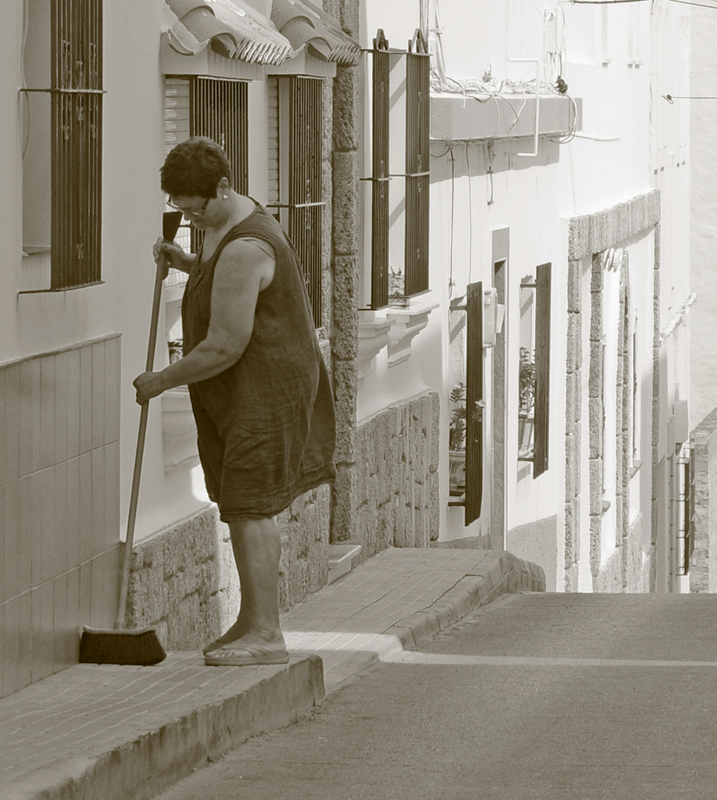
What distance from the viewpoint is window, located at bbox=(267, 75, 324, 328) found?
938cm

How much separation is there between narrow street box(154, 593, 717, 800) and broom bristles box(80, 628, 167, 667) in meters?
0.61

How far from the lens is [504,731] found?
630 centimetres

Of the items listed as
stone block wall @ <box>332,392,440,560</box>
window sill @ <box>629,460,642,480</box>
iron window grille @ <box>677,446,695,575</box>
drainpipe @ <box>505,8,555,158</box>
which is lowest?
iron window grille @ <box>677,446,695,575</box>

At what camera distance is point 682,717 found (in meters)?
6.64

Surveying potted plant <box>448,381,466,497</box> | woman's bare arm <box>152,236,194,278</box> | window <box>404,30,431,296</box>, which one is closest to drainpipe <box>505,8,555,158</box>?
potted plant <box>448,381,466,497</box>

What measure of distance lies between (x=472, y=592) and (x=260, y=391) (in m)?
4.81

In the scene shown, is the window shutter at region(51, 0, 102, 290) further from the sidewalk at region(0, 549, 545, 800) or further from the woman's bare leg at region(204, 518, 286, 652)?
the sidewalk at region(0, 549, 545, 800)

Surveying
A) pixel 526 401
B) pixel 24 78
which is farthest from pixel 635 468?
pixel 24 78

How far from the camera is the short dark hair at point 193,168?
6125mm

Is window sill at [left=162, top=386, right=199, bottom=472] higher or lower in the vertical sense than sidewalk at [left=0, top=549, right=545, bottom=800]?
higher

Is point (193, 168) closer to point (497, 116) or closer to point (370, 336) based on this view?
point (370, 336)

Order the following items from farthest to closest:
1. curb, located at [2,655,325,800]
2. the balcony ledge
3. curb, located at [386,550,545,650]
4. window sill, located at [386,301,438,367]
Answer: the balcony ledge, window sill, located at [386,301,438,367], curb, located at [386,550,545,650], curb, located at [2,655,325,800]

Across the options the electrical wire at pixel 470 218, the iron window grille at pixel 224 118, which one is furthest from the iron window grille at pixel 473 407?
the iron window grille at pixel 224 118

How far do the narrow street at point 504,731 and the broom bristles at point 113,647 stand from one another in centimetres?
61
